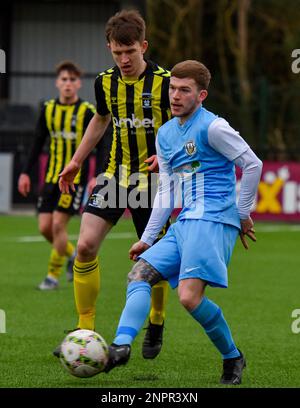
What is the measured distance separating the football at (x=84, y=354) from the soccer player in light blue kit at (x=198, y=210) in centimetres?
32

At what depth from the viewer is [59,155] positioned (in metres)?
11.6

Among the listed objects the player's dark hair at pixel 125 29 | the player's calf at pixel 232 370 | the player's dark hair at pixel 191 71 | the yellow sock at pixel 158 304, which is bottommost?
the player's calf at pixel 232 370

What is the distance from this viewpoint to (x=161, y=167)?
6.62 meters

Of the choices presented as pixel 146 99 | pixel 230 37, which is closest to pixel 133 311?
pixel 146 99

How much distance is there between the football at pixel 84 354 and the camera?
229 inches

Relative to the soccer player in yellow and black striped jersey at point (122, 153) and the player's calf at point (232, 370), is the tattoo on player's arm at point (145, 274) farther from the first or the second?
the soccer player in yellow and black striped jersey at point (122, 153)

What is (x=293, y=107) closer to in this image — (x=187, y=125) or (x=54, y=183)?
(x=54, y=183)

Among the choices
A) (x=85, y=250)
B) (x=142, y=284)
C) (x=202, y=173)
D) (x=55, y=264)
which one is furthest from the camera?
(x=55, y=264)

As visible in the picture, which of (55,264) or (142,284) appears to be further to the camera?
(55,264)

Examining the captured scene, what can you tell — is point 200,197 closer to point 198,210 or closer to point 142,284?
point 198,210

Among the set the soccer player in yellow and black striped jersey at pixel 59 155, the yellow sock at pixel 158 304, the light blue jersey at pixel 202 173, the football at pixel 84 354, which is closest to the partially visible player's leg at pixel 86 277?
the yellow sock at pixel 158 304

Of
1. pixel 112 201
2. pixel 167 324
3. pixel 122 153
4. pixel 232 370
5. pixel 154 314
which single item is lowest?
pixel 167 324

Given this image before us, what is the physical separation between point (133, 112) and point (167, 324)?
2.17 meters
